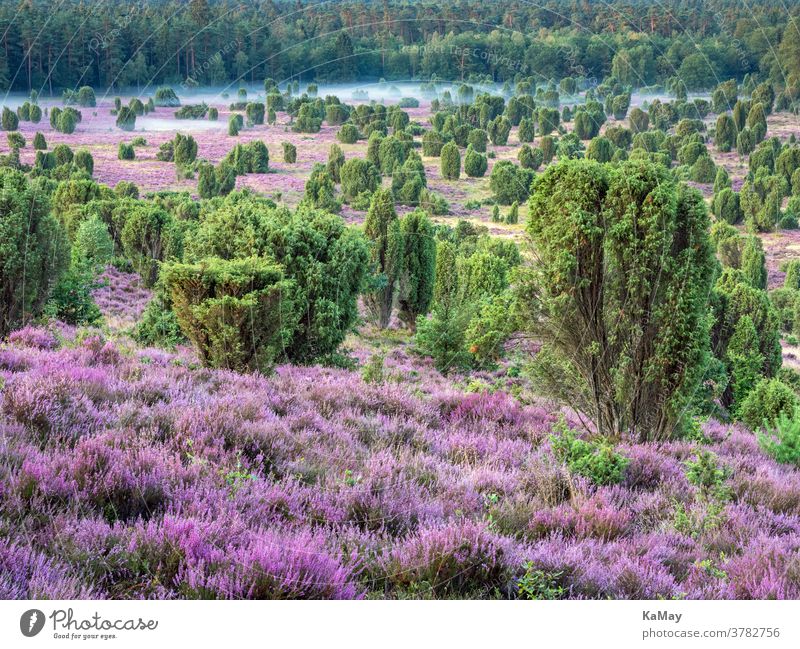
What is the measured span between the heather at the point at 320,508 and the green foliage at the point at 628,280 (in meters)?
1.93

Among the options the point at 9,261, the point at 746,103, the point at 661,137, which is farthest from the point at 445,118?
the point at 9,261

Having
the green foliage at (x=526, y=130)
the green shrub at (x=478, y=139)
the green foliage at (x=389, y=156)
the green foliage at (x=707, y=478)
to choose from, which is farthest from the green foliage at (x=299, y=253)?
the green foliage at (x=526, y=130)

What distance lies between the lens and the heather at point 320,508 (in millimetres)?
3318

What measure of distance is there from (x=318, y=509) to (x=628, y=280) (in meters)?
5.88

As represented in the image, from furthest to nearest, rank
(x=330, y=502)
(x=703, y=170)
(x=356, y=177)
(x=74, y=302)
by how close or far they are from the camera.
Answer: (x=703, y=170)
(x=356, y=177)
(x=74, y=302)
(x=330, y=502)

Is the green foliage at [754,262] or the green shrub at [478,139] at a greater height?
the green shrub at [478,139]

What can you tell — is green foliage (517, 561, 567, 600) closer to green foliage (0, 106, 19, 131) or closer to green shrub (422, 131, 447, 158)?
green foliage (0, 106, 19, 131)

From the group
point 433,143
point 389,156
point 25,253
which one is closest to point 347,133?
point 389,156

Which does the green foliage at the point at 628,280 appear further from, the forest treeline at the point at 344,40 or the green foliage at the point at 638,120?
the green foliage at the point at 638,120

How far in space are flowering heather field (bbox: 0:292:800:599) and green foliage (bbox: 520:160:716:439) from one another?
1938 millimetres

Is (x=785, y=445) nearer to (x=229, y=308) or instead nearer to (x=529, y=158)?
(x=229, y=308)

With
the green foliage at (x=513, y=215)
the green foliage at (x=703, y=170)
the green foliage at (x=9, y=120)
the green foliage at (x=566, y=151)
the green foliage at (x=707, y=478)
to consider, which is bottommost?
the green foliage at (x=707, y=478)

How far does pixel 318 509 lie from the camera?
421 cm
